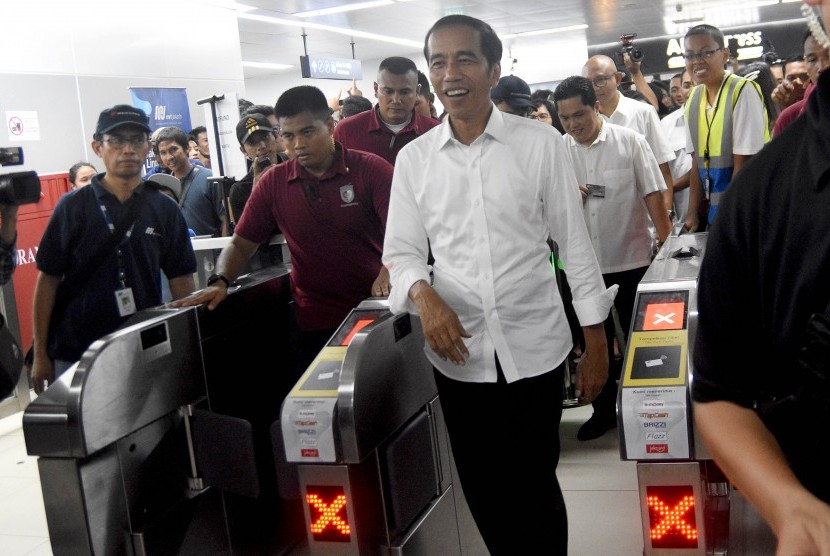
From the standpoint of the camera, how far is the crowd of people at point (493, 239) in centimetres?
78

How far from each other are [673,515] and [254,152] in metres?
3.01

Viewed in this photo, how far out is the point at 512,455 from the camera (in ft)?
7.06

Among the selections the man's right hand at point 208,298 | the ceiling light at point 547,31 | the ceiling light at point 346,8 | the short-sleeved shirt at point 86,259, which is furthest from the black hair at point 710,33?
the ceiling light at point 547,31

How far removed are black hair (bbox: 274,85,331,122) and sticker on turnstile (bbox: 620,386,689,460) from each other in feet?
4.86

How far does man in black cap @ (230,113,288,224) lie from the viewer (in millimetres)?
4223

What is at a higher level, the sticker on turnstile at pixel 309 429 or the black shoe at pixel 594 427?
the sticker on turnstile at pixel 309 429

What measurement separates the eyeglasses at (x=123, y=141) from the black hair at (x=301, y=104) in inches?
20.2

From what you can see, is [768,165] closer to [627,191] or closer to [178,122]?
[627,191]

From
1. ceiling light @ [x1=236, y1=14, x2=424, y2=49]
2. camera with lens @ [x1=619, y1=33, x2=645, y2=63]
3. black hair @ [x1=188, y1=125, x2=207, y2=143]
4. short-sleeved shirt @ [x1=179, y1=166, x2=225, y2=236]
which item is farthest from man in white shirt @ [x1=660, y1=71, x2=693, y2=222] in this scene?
ceiling light @ [x1=236, y1=14, x2=424, y2=49]

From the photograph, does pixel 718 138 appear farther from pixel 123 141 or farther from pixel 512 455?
pixel 123 141

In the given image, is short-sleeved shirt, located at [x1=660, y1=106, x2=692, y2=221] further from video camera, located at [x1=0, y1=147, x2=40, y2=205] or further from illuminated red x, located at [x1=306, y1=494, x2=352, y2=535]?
video camera, located at [x1=0, y1=147, x2=40, y2=205]

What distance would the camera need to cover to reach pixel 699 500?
1.84 meters

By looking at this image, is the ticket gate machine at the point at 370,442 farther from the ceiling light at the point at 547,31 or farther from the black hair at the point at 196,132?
the ceiling light at the point at 547,31

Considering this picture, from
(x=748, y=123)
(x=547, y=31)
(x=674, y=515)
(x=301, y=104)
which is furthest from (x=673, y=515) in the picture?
(x=547, y=31)
